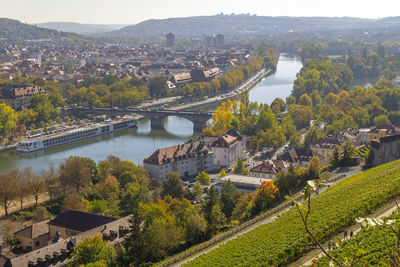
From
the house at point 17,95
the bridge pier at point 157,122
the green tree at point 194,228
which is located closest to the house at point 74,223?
the green tree at point 194,228

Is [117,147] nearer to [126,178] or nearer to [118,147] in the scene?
[118,147]

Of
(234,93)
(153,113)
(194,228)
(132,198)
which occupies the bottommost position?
(234,93)

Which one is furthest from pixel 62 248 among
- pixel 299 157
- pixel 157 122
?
pixel 157 122

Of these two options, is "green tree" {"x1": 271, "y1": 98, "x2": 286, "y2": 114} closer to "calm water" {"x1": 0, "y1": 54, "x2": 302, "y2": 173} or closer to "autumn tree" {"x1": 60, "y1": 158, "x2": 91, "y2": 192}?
"calm water" {"x1": 0, "y1": 54, "x2": 302, "y2": 173}

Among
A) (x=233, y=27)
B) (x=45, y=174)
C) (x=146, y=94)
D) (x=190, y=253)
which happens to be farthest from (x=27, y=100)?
(x=233, y=27)

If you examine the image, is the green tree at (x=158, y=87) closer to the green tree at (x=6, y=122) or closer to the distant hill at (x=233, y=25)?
the green tree at (x=6, y=122)
